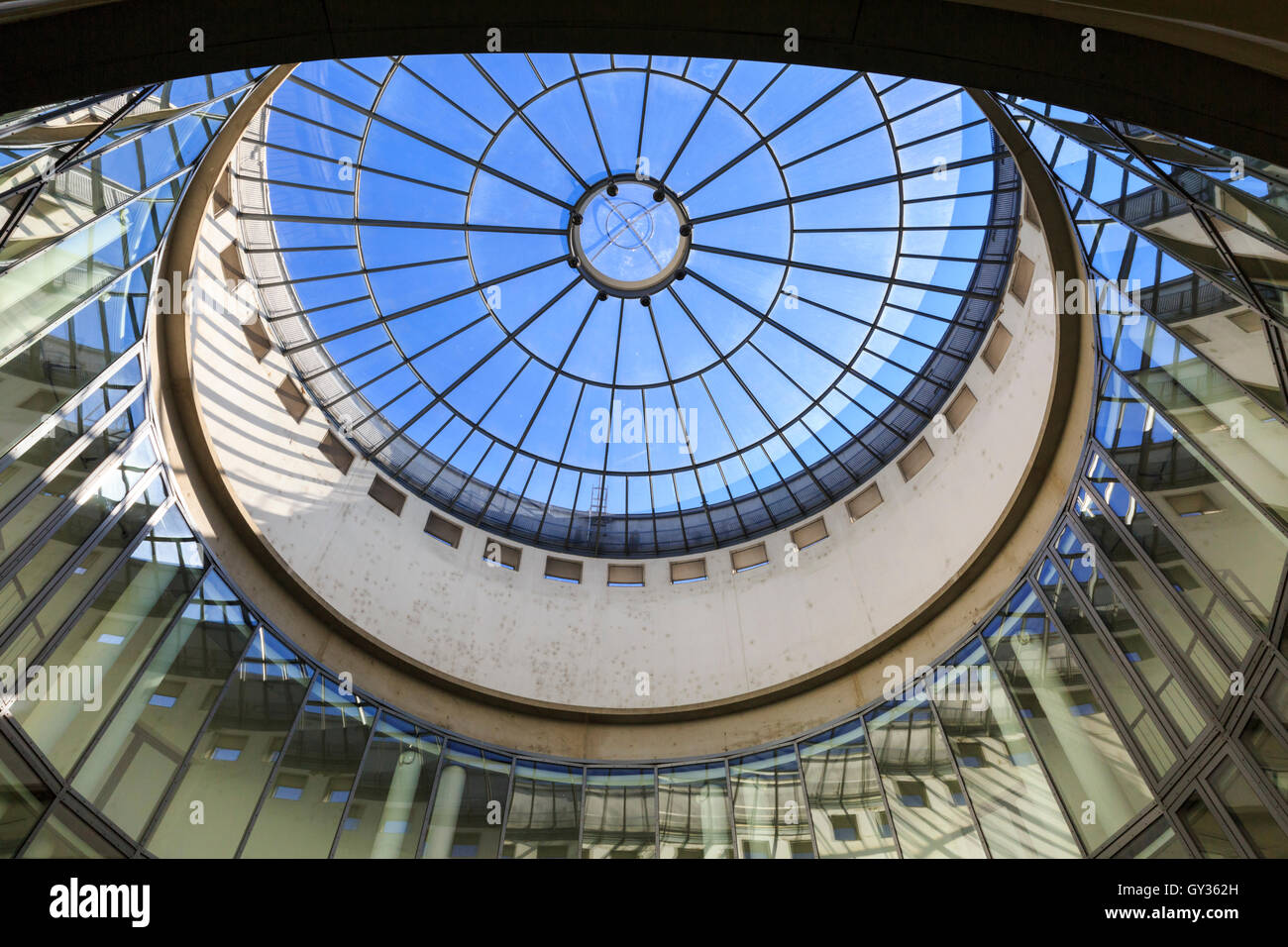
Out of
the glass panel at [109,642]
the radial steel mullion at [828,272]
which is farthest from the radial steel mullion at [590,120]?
the glass panel at [109,642]

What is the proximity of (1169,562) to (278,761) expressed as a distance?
20.5 m

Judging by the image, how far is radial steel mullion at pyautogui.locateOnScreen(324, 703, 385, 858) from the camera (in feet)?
68.1

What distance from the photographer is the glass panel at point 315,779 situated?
1959 centimetres

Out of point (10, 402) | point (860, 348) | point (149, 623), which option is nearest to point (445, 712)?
point (149, 623)

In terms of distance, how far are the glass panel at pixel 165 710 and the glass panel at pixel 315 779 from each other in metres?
2.74

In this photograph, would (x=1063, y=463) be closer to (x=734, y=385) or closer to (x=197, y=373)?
(x=734, y=385)

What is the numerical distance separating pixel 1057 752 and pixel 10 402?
2167 cm

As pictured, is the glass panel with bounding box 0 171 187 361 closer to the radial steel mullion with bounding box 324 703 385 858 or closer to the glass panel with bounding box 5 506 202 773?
the glass panel with bounding box 5 506 202 773

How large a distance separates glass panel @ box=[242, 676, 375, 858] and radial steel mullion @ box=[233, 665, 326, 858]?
6 cm

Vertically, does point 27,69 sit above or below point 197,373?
below

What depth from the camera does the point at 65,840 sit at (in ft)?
46.7

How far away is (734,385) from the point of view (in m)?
26.6

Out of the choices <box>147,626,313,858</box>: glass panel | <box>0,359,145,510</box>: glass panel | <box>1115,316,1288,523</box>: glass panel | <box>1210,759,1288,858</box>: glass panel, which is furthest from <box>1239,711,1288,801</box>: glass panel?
<box>0,359,145,510</box>: glass panel

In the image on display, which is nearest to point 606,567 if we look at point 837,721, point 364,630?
point 364,630
